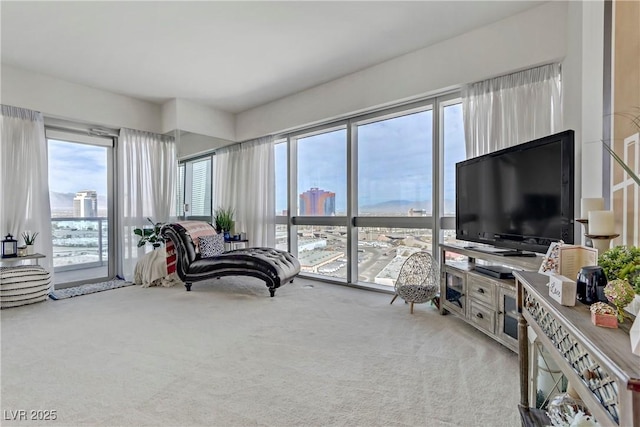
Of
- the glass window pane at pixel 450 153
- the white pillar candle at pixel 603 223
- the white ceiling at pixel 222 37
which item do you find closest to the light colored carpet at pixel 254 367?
the white pillar candle at pixel 603 223

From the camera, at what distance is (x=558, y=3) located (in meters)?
2.61

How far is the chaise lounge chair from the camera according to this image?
3.67 m

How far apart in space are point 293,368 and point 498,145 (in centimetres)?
258

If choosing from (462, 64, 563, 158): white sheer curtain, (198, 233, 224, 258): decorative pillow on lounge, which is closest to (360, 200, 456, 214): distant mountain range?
(462, 64, 563, 158): white sheer curtain

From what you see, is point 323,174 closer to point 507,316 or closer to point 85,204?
point 507,316

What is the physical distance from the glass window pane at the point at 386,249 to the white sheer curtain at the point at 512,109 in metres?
1.11

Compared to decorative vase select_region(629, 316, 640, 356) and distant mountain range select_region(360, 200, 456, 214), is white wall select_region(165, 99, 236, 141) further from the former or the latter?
decorative vase select_region(629, 316, 640, 356)

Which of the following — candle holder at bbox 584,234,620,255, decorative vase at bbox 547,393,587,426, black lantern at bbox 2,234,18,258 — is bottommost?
decorative vase at bbox 547,393,587,426

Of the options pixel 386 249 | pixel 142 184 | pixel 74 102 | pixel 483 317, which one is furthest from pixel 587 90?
pixel 74 102

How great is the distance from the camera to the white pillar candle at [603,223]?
121cm

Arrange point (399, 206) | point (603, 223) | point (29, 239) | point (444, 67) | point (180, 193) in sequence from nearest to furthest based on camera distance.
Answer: point (603, 223), point (444, 67), point (29, 239), point (399, 206), point (180, 193)

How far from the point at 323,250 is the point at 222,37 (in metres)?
2.92

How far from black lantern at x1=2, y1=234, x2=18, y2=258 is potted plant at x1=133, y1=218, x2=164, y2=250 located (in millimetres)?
1306

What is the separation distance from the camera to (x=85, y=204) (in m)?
4.54
